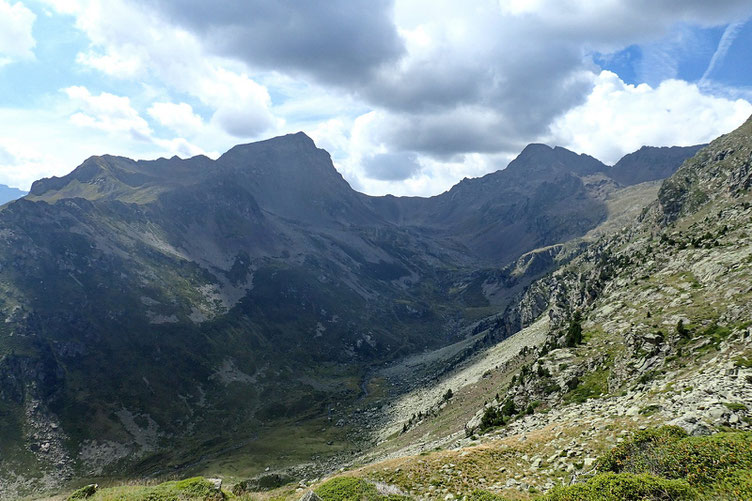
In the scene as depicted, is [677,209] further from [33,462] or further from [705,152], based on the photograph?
[33,462]

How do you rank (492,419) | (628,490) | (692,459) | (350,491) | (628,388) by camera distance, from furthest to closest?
1. (492,419)
2. (628,388)
3. (350,491)
4. (692,459)
5. (628,490)

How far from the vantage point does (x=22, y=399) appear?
130m

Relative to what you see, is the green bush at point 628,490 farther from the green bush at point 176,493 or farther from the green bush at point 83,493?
the green bush at point 83,493

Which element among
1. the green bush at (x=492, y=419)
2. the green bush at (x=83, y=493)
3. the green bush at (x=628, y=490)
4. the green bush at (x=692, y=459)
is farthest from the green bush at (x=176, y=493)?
the green bush at (x=492, y=419)

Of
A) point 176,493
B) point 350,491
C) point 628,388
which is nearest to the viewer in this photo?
point 350,491

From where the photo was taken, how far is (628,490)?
1555 cm

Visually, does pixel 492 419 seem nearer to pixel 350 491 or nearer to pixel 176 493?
pixel 350 491

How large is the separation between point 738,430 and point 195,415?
6647 inches

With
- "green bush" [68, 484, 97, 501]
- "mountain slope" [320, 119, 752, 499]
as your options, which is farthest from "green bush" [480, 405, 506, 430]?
"green bush" [68, 484, 97, 501]

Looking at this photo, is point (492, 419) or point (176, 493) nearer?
point (176, 493)

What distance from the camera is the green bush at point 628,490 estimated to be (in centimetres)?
1510

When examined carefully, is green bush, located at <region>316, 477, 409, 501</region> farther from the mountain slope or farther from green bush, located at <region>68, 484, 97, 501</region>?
green bush, located at <region>68, 484, 97, 501</region>

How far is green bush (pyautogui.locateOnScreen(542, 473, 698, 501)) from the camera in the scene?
49.5ft

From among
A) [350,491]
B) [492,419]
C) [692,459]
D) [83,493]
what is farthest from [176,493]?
[492,419]
